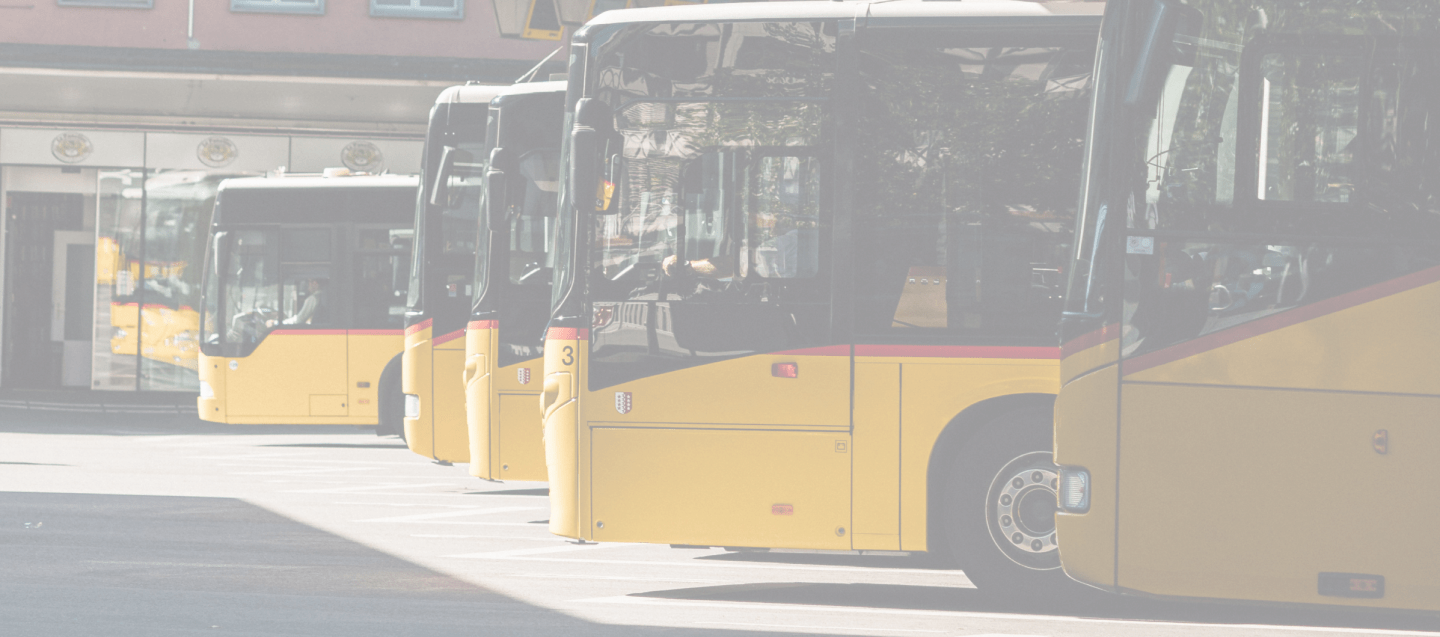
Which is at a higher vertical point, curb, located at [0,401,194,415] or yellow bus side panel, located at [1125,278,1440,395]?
yellow bus side panel, located at [1125,278,1440,395]

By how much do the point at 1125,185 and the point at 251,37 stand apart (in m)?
20.4

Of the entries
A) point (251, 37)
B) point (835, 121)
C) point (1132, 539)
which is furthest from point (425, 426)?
point (251, 37)

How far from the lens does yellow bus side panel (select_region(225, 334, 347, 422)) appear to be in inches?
715

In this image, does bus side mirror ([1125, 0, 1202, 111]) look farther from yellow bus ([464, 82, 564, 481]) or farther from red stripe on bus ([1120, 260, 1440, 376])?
yellow bus ([464, 82, 564, 481])

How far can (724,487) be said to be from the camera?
786cm

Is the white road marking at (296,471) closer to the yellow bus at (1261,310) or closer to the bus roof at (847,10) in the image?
the bus roof at (847,10)

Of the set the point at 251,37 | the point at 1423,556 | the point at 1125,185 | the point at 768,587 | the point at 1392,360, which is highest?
the point at 251,37

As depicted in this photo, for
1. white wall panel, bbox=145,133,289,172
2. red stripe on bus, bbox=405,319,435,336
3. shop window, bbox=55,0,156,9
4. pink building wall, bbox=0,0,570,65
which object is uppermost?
shop window, bbox=55,0,156,9

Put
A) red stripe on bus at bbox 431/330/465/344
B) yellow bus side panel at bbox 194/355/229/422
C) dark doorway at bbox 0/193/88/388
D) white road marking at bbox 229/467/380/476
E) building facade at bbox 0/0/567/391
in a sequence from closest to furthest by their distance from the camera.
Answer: red stripe on bus at bbox 431/330/465/344
white road marking at bbox 229/467/380/476
yellow bus side panel at bbox 194/355/229/422
building facade at bbox 0/0/567/391
dark doorway at bbox 0/193/88/388

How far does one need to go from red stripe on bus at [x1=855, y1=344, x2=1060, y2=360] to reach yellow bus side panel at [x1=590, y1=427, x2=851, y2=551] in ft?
1.47

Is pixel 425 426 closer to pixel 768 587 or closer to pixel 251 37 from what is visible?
pixel 768 587

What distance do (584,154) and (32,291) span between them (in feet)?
69.8

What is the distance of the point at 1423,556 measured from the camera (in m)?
5.88

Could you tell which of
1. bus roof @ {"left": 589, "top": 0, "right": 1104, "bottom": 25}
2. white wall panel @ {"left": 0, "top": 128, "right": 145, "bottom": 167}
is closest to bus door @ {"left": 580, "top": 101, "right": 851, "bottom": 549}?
bus roof @ {"left": 589, "top": 0, "right": 1104, "bottom": 25}
